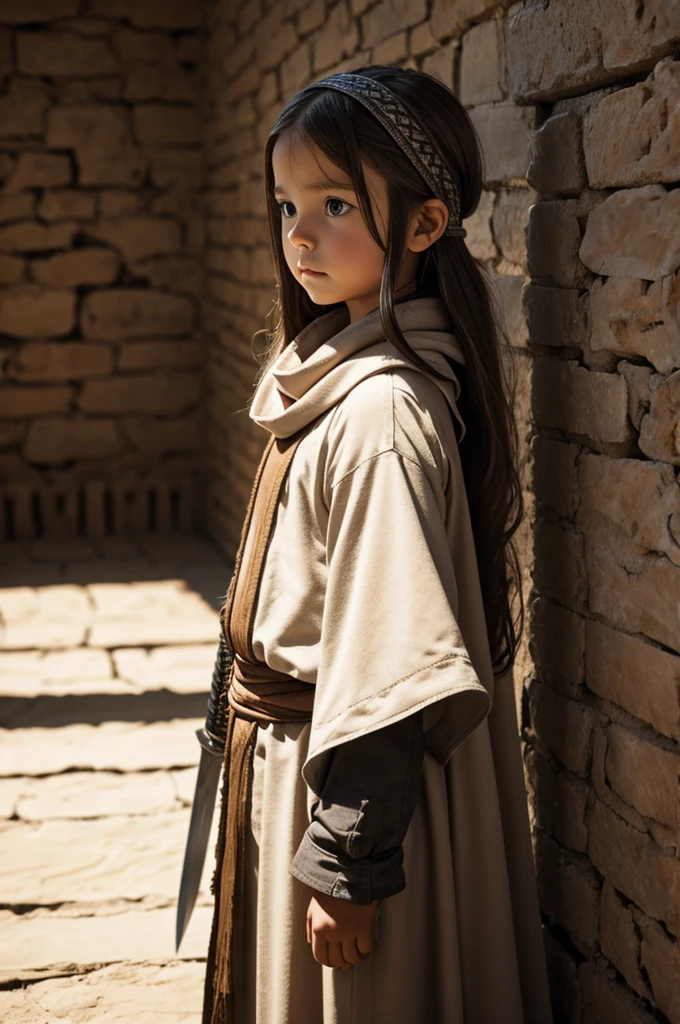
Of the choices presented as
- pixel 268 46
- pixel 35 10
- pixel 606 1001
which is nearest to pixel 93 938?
pixel 606 1001

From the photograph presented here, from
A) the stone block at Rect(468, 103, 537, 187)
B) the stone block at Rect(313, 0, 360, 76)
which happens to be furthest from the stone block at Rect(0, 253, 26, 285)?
the stone block at Rect(468, 103, 537, 187)

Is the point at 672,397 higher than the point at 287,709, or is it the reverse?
the point at 672,397

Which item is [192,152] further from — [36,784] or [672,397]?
[672,397]

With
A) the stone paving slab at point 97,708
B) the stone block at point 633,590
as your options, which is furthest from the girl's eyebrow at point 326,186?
the stone paving slab at point 97,708

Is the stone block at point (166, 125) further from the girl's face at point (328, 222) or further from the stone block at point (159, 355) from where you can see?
the girl's face at point (328, 222)

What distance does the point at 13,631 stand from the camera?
4918mm

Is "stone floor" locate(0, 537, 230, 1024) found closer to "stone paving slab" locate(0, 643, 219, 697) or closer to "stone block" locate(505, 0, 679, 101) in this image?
"stone paving slab" locate(0, 643, 219, 697)

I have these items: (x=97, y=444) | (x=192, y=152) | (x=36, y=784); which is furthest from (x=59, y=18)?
(x=36, y=784)

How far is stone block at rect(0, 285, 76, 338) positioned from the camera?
6.34 metres

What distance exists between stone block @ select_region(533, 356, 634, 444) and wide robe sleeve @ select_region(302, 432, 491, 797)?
42 cm

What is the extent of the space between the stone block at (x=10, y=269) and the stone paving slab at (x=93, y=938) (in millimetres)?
4267

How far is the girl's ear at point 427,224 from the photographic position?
5.45 feet

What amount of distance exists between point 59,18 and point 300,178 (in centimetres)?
519

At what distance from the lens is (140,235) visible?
A: 6465mm
